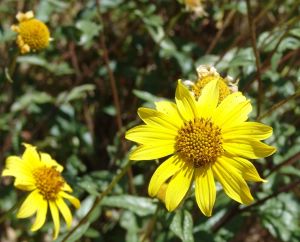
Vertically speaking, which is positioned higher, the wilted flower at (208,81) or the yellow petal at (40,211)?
the wilted flower at (208,81)

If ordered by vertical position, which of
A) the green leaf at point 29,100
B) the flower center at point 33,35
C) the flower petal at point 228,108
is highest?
the flower center at point 33,35

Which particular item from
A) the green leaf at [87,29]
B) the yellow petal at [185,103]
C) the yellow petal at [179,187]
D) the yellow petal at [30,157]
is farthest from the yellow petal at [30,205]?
the green leaf at [87,29]

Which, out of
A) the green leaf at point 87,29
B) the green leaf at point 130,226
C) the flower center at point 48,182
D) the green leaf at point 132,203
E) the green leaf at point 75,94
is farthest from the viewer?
the green leaf at point 75,94

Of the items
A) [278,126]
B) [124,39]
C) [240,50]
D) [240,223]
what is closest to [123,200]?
[240,223]

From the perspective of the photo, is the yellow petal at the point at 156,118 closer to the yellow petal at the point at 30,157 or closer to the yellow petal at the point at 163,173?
the yellow petal at the point at 163,173

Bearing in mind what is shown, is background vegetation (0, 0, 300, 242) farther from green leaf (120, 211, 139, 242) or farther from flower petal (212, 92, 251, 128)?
flower petal (212, 92, 251, 128)

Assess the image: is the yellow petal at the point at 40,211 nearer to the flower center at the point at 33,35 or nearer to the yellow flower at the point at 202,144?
the yellow flower at the point at 202,144

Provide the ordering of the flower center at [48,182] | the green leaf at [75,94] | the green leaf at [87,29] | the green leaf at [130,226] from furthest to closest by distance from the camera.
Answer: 1. the green leaf at [75,94]
2. the green leaf at [87,29]
3. the green leaf at [130,226]
4. the flower center at [48,182]

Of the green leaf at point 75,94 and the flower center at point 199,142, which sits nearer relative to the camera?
the flower center at point 199,142
